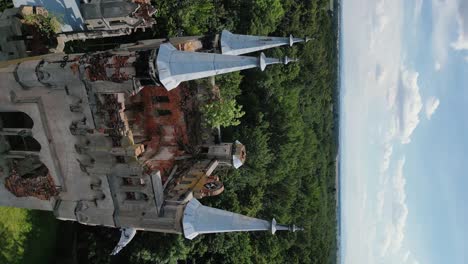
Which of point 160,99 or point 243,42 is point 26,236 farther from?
point 243,42

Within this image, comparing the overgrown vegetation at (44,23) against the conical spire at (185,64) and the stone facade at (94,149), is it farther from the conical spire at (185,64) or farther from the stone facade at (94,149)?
the conical spire at (185,64)

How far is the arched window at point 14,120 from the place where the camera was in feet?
97.7

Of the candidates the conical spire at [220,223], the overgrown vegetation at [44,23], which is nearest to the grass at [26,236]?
the overgrown vegetation at [44,23]

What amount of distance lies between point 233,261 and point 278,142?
16818 millimetres

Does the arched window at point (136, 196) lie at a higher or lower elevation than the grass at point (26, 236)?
higher

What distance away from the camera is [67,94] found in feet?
76.6

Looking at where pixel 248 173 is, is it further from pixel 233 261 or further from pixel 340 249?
pixel 340 249

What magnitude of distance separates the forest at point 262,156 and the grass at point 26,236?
6.0 inches

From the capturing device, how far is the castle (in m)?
21.8

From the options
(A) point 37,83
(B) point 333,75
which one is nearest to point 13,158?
(A) point 37,83

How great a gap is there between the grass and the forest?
152mm

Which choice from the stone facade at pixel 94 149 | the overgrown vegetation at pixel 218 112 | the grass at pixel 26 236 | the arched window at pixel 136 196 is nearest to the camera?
the stone facade at pixel 94 149

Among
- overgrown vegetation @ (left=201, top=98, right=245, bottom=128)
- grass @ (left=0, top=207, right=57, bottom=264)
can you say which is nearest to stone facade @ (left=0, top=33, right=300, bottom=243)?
overgrown vegetation @ (left=201, top=98, right=245, bottom=128)

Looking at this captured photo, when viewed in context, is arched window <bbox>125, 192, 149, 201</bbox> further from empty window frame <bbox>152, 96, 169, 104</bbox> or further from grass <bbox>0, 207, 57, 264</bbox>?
grass <bbox>0, 207, 57, 264</bbox>
